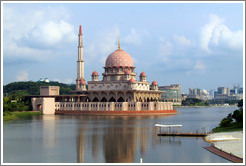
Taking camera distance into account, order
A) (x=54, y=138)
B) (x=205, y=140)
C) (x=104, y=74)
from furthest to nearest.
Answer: (x=104, y=74) → (x=54, y=138) → (x=205, y=140)

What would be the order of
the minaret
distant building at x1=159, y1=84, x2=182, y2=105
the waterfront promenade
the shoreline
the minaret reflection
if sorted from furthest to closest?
distant building at x1=159, y1=84, x2=182, y2=105
the minaret
the waterfront promenade
the minaret reflection
the shoreline

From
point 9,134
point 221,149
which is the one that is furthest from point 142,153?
point 9,134

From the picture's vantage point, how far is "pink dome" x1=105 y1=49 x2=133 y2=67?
297ft

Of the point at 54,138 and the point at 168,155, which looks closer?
the point at 168,155

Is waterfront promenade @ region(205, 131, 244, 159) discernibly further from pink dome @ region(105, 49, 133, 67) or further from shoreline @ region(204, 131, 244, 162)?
pink dome @ region(105, 49, 133, 67)

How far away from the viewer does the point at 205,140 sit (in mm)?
36781

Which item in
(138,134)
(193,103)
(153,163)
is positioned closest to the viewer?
(153,163)

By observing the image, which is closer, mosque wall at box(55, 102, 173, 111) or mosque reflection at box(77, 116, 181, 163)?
mosque reflection at box(77, 116, 181, 163)

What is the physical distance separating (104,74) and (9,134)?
50193mm

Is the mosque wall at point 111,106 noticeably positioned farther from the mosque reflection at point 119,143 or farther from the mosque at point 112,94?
the mosque reflection at point 119,143

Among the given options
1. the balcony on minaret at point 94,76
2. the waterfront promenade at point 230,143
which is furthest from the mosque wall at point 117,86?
the waterfront promenade at point 230,143

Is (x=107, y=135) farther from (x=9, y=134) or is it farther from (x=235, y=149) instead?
(x=235, y=149)

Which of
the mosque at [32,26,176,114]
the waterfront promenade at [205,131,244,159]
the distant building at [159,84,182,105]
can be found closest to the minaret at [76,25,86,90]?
the mosque at [32,26,176,114]

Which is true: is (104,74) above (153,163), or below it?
above
